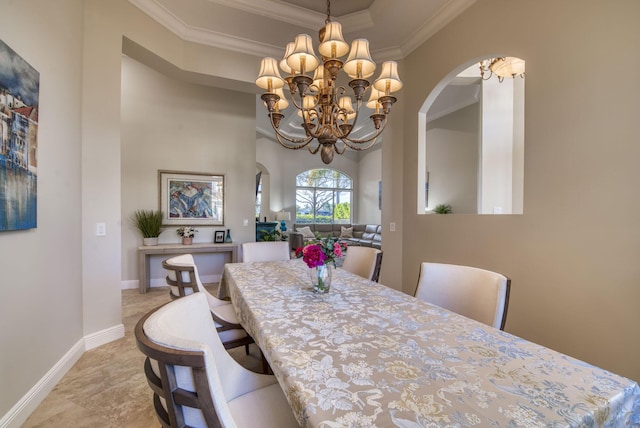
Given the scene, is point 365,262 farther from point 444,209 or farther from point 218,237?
point 444,209

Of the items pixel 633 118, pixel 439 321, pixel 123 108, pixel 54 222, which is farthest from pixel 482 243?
pixel 123 108

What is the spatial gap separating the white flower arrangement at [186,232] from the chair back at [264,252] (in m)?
1.95

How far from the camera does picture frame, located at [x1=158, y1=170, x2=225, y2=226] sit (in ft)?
14.1

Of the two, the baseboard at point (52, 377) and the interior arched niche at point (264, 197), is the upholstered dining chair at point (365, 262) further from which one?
the interior arched niche at point (264, 197)

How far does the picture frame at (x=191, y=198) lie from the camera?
4289 millimetres

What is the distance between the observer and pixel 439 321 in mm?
1146

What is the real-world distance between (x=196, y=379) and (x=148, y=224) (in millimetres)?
4133

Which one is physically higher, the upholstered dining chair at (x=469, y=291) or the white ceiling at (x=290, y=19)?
the white ceiling at (x=290, y=19)

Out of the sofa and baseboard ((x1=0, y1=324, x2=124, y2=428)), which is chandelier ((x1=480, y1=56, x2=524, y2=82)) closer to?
baseboard ((x1=0, y1=324, x2=124, y2=428))

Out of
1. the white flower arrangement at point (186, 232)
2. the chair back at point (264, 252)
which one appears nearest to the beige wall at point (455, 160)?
the chair back at point (264, 252)

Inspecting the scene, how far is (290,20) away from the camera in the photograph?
2.83m

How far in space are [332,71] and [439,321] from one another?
165 centimetres

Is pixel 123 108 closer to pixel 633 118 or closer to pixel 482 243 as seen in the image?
pixel 482 243

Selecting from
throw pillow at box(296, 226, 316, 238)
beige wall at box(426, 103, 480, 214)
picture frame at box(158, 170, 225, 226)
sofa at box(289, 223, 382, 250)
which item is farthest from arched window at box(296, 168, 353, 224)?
picture frame at box(158, 170, 225, 226)
